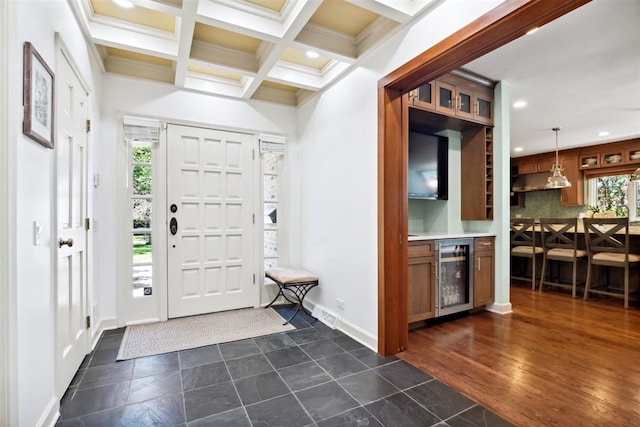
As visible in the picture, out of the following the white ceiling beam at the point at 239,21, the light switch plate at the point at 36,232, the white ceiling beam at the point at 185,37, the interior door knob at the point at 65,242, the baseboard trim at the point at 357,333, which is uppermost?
the white ceiling beam at the point at 239,21

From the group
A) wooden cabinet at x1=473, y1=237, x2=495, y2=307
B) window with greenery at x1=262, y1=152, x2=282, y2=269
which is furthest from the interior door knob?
wooden cabinet at x1=473, y1=237, x2=495, y2=307

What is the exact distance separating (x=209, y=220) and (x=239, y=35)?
6.15 feet

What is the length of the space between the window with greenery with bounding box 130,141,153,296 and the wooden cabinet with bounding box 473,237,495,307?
3.45m

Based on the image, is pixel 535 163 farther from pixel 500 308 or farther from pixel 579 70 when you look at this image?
pixel 500 308

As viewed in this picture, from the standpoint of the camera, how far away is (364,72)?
275cm

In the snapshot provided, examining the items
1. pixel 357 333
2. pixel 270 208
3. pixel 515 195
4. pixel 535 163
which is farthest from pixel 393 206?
pixel 515 195

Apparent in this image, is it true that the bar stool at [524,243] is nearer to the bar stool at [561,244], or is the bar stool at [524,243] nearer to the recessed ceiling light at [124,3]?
the bar stool at [561,244]

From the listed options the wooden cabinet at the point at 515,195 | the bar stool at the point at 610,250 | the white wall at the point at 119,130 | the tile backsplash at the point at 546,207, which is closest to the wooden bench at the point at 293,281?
the white wall at the point at 119,130

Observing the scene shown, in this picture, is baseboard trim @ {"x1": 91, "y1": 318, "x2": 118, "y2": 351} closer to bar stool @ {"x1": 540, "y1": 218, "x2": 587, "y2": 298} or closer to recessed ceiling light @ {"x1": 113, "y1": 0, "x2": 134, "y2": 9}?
recessed ceiling light @ {"x1": 113, "y1": 0, "x2": 134, "y2": 9}

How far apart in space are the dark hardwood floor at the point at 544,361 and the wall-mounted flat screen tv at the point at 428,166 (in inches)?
55.7

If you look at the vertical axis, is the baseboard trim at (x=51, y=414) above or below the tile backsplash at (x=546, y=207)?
below

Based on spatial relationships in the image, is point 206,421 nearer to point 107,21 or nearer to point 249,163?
point 249,163

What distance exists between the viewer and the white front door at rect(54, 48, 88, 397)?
1.82 m

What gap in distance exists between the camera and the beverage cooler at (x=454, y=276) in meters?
3.11
